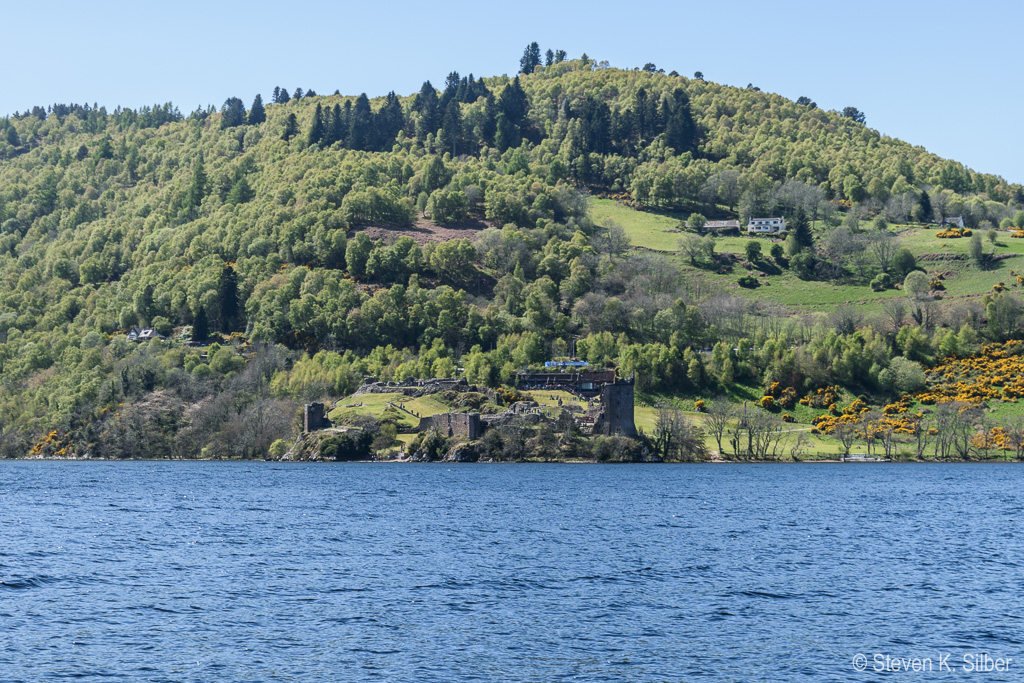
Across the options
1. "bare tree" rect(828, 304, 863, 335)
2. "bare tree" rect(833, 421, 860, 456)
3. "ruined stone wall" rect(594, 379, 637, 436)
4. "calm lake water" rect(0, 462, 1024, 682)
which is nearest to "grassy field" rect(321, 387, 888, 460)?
"bare tree" rect(833, 421, 860, 456)

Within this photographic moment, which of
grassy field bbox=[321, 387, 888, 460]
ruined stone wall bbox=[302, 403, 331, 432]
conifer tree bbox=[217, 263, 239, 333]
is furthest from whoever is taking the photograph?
conifer tree bbox=[217, 263, 239, 333]

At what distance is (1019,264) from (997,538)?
5392 inches

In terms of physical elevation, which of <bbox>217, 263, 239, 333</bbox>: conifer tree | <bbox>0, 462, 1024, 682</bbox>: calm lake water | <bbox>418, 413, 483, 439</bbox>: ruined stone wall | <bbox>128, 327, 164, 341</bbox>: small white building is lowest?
<bbox>0, 462, 1024, 682</bbox>: calm lake water

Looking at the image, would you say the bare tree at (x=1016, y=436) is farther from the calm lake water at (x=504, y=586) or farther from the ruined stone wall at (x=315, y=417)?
the ruined stone wall at (x=315, y=417)

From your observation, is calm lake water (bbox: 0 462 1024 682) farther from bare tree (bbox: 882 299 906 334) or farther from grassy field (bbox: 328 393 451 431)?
bare tree (bbox: 882 299 906 334)

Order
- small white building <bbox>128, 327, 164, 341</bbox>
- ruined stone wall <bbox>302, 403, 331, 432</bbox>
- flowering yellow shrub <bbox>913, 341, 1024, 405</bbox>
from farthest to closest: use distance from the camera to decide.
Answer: small white building <bbox>128, 327, 164, 341</bbox> < flowering yellow shrub <bbox>913, 341, 1024, 405</bbox> < ruined stone wall <bbox>302, 403, 331, 432</bbox>

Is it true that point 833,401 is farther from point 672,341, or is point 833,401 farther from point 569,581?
point 569,581

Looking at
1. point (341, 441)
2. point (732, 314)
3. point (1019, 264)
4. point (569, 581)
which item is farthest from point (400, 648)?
point (1019, 264)

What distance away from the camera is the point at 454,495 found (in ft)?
261

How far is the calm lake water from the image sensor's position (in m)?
30.5

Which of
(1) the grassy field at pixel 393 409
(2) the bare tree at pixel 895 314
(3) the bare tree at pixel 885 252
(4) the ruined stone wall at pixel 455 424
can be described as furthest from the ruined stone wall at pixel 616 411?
(3) the bare tree at pixel 885 252

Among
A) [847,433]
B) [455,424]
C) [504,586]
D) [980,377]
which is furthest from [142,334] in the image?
[504,586]

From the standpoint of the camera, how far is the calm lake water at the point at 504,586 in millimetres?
30516

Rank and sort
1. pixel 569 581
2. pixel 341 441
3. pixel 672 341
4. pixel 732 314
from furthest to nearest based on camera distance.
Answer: pixel 732 314
pixel 672 341
pixel 341 441
pixel 569 581
